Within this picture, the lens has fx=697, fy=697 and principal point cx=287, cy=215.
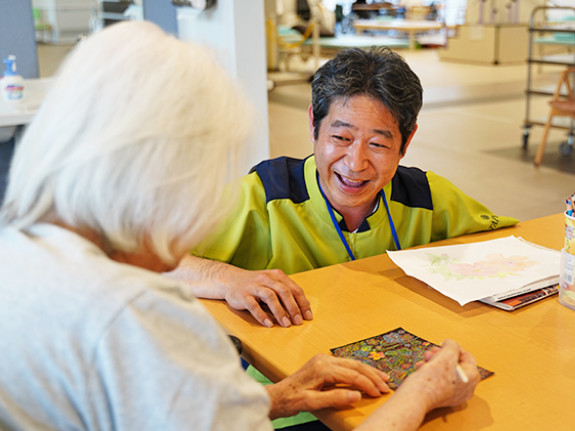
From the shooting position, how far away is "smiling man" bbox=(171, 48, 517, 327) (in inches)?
67.3

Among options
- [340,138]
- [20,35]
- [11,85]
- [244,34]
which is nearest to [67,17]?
[20,35]

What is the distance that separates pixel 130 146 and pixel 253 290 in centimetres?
76

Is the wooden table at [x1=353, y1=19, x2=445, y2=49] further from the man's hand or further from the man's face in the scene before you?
the man's hand

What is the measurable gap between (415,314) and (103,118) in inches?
35.4

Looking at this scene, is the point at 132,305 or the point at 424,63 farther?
the point at 424,63

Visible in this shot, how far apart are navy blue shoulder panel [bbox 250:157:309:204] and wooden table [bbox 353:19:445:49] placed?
13.7m

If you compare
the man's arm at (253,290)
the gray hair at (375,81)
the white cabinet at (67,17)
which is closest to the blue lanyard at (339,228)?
the gray hair at (375,81)

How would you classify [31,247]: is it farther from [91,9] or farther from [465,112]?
[465,112]

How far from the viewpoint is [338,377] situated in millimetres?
1169

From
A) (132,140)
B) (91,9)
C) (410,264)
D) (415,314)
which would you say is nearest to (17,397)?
(132,140)

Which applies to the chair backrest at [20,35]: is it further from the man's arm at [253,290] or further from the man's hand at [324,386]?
the man's hand at [324,386]

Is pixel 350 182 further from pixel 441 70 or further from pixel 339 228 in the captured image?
pixel 441 70

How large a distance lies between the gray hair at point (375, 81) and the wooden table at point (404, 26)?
13.7 m

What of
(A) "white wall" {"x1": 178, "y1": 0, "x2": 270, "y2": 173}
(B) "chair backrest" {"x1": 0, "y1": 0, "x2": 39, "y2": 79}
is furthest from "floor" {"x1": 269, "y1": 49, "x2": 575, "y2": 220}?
(B) "chair backrest" {"x1": 0, "y1": 0, "x2": 39, "y2": 79}
